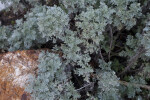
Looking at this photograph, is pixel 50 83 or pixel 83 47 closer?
pixel 50 83

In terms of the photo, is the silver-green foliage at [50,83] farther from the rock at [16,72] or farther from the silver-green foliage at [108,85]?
the silver-green foliage at [108,85]

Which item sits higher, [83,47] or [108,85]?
[83,47]

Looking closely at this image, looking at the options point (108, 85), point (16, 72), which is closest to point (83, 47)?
point (108, 85)

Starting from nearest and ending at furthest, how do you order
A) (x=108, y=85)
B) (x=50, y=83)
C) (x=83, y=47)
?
(x=50, y=83) → (x=108, y=85) → (x=83, y=47)

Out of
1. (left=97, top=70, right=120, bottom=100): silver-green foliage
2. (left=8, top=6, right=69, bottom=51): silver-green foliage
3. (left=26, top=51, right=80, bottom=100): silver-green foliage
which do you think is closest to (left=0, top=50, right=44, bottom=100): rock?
(left=26, top=51, right=80, bottom=100): silver-green foliage

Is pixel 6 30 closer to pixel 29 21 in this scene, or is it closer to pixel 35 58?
pixel 29 21

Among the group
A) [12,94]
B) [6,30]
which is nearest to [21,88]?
[12,94]

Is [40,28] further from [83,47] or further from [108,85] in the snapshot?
[108,85]

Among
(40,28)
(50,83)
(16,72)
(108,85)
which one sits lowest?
(108,85)
